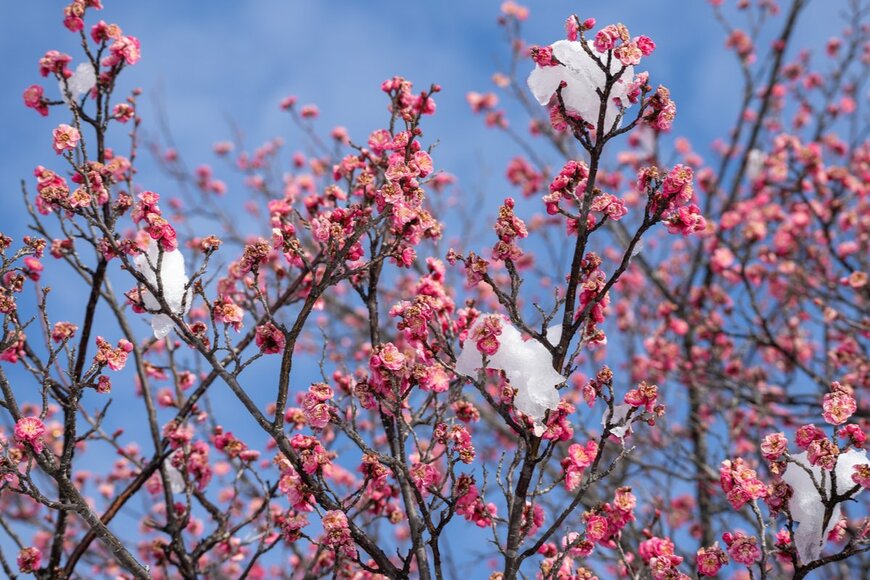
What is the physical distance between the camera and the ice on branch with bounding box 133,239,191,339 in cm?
300

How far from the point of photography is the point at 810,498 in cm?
277

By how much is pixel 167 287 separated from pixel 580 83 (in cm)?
184

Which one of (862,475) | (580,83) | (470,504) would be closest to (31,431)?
(470,504)

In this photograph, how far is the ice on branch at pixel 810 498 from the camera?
273 centimetres

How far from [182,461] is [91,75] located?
2029mm

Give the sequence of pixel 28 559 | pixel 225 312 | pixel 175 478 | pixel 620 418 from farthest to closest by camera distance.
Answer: pixel 175 478 < pixel 28 559 < pixel 225 312 < pixel 620 418

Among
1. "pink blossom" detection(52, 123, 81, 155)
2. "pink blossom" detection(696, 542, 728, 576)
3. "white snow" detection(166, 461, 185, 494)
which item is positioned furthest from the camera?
"white snow" detection(166, 461, 185, 494)

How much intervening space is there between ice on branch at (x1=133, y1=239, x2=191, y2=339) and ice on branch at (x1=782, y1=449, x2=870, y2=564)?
2360mm

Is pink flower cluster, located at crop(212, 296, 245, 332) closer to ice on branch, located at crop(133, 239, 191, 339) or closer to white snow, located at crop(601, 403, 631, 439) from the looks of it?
ice on branch, located at crop(133, 239, 191, 339)

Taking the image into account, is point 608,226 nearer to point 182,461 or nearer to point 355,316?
point 355,316

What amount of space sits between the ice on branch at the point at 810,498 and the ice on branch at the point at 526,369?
90cm

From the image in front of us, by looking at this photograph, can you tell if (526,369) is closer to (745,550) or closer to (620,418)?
(620,418)

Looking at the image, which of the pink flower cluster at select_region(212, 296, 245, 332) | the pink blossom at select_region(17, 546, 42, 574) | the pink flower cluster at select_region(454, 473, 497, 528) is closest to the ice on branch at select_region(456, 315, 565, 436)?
the pink flower cluster at select_region(454, 473, 497, 528)

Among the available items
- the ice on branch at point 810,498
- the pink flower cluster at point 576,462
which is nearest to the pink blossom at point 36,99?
the pink flower cluster at point 576,462
